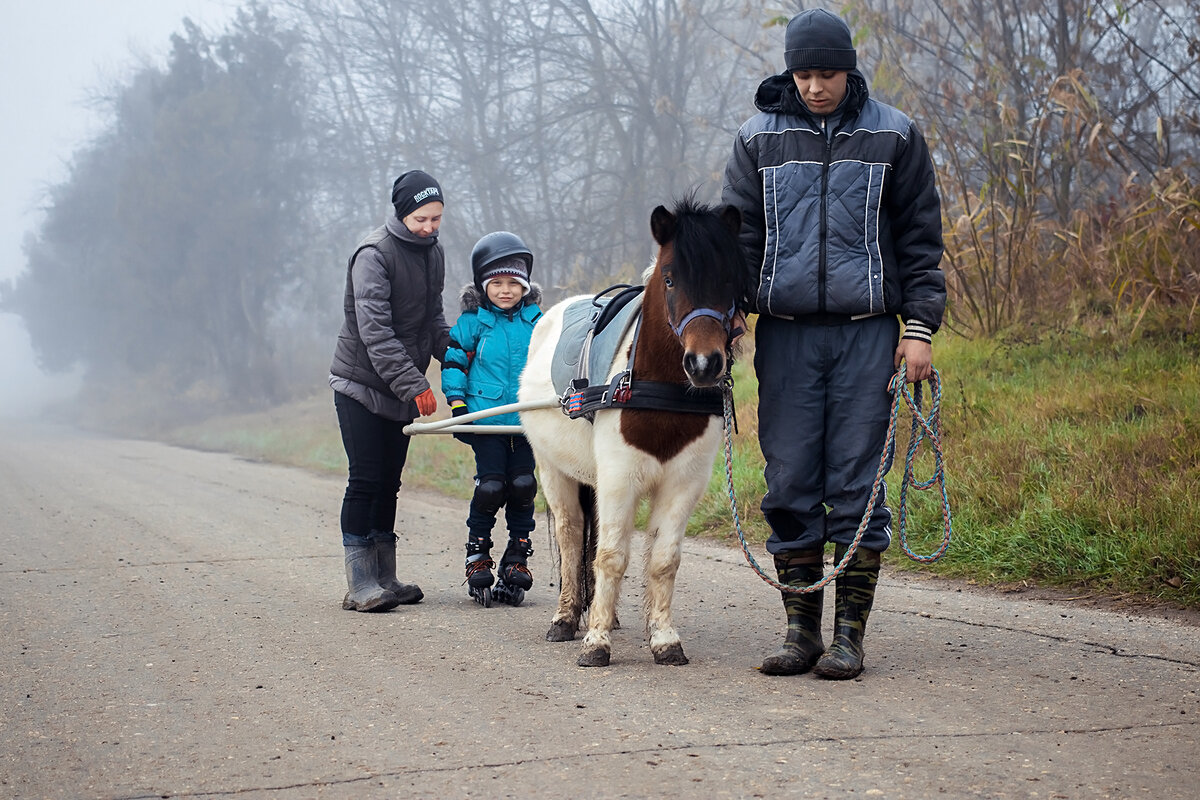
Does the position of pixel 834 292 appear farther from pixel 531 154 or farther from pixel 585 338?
pixel 531 154

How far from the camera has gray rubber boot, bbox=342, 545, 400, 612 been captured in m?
6.09

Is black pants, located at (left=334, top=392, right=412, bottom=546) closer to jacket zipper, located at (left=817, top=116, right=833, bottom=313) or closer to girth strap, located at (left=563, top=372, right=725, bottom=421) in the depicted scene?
girth strap, located at (left=563, top=372, right=725, bottom=421)

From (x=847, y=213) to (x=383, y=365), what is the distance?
2620 mm

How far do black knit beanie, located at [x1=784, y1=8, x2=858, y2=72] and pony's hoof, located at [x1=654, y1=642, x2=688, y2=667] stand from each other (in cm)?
229

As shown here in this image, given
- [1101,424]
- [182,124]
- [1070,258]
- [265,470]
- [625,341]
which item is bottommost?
[265,470]

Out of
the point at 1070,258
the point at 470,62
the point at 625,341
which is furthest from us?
the point at 470,62

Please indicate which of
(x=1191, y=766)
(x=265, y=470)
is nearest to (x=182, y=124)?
(x=265, y=470)

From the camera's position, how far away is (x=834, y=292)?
14.2ft

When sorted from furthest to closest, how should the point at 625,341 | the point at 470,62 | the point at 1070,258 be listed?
1. the point at 470,62
2. the point at 1070,258
3. the point at 625,341

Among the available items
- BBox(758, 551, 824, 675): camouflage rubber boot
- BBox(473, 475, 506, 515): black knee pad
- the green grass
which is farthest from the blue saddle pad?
the green grass

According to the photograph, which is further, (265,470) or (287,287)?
(287,287)

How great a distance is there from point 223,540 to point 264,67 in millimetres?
28334

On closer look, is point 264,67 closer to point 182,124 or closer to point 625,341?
point 182,124

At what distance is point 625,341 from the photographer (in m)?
4.95
